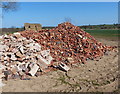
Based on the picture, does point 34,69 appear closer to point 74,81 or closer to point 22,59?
point 22,59

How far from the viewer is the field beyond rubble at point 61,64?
15.2ft

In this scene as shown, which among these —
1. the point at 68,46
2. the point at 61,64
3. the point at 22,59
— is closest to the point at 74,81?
the point at 61,64

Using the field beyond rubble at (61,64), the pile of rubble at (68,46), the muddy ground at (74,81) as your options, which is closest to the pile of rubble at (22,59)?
the field beyond rubble at (61,64)

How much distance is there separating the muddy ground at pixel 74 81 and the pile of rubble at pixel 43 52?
0.41 m

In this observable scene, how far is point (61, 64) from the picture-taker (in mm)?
6258

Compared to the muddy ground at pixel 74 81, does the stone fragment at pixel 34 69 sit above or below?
above

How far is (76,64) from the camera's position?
6.71 meters

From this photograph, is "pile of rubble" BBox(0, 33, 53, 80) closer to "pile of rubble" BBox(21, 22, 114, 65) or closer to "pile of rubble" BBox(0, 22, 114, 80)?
"pile of rubble" BBox(0, 22, 114, 80)

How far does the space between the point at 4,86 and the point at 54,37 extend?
457 centimetres

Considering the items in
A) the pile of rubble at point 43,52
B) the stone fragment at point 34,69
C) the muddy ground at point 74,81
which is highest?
the pile of rubble at point 43,52

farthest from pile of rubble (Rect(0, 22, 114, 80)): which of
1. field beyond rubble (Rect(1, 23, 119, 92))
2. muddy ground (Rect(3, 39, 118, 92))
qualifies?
muddy ground (Rect(3, 39, 118, 92))

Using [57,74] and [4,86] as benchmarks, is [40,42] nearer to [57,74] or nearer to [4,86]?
[57,74]

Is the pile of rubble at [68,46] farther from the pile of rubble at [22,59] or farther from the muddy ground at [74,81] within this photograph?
the muddy ground at [74,81]

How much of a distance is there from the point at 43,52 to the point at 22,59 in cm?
122
